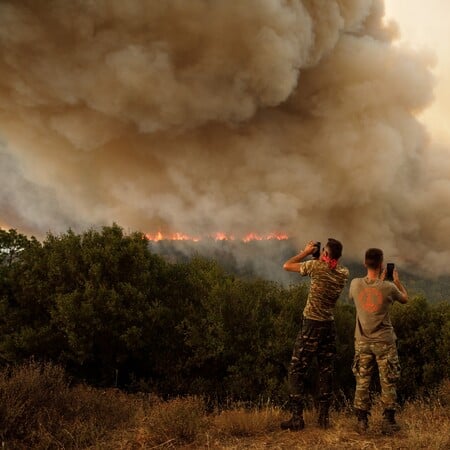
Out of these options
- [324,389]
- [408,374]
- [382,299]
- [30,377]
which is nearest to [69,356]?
[30,377]

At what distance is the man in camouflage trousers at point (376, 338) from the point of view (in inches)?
231

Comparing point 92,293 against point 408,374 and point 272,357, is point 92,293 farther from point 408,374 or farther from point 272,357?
point 408,374

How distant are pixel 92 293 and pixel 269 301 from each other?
8.27 m

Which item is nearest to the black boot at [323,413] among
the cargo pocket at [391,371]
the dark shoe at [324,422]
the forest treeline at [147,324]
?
the dark shoe at [324,422]

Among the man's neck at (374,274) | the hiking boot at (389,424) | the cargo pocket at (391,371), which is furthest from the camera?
the man's neck at (374,274)

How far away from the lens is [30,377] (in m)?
7.34

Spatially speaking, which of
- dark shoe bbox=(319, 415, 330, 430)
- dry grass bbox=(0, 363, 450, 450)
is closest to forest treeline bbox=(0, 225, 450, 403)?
dry grass bbox=(0, 363, 450, 450)

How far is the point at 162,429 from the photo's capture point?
6219 millimetres

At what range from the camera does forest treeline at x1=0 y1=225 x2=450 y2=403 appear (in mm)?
16922

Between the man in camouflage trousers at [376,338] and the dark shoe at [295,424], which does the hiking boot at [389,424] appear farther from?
the dark shoe at [295,424]

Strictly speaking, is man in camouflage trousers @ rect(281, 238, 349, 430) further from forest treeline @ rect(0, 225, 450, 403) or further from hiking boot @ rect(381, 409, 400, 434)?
forest treeline @ rect(0, 225, 450, 403)

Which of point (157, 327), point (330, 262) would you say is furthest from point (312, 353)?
point (157, 327)

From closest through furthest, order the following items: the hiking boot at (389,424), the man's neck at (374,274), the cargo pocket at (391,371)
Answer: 1. the cargo pocket at (391,371)
2. the hiking boot at (389,424)
3. the man's neck at (374,274)

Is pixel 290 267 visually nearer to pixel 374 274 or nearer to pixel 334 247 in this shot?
pixel 334 247
